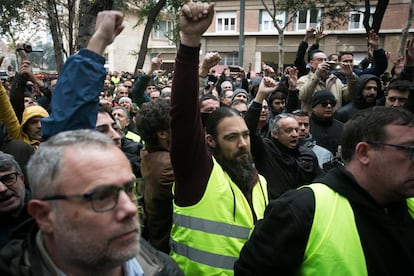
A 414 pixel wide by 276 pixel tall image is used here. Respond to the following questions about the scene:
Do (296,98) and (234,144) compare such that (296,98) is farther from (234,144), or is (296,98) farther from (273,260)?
(273,260)

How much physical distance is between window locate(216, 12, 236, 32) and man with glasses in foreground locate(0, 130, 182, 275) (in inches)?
1306

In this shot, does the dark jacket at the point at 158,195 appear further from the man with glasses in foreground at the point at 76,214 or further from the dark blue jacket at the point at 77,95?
the man with glasses in foreground at the point at 76,214

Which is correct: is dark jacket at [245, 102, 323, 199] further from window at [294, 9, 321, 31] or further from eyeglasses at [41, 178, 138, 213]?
window at [294, 9, 321, 31]

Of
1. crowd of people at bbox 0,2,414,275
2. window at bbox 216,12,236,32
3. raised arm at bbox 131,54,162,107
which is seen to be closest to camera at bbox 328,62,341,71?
raised arm at bbox 131,54,162,107

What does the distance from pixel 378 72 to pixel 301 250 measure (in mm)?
5594

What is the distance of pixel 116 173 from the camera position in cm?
150

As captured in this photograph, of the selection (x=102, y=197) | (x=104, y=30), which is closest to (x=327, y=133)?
(x=104, y=30)

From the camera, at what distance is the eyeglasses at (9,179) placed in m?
2.21

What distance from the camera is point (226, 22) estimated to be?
33.6 metres

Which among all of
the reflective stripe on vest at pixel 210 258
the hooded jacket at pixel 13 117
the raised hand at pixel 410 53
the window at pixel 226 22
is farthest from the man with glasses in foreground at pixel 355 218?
the window at pixel 226 22

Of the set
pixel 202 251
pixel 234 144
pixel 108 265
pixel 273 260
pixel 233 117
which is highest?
pixel 233 117

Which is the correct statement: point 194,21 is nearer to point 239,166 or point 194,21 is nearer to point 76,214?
point 239,166

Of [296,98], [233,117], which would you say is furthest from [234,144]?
[296,98]

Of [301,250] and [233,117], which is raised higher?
[233,117]
